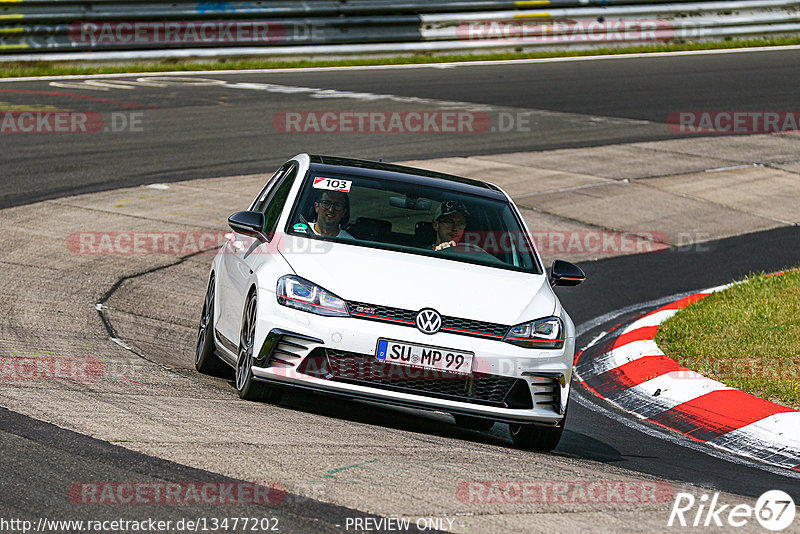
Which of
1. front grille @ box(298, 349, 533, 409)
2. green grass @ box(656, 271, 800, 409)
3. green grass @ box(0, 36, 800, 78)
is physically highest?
green grass @ box(0, 36, 800, 78)

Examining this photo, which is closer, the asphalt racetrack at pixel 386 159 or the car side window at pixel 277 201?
the asphalt racetrack at pixel 386 159

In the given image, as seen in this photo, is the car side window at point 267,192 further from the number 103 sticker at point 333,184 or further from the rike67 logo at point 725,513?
the rike67 logo at point 725,513

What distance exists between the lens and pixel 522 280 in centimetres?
717

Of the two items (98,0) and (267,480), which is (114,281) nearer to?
(267,480)

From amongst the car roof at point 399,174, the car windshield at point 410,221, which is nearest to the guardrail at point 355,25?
the car roof at point 399,174

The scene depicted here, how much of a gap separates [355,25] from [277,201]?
19400 millimetres

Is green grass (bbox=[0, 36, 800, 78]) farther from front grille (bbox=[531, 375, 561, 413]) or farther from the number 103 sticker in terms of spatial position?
front grille (bbox=[531, 375, 561, 413])

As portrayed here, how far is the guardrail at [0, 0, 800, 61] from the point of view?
76.7 ft

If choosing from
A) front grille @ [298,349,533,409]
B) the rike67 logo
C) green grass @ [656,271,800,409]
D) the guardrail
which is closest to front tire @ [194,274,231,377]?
front grille @ [298,349,533,409]

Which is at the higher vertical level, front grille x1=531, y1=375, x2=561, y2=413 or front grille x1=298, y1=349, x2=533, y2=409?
front grille x1=298, y1=349, x2=533, y2=409

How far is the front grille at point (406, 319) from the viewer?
649cm

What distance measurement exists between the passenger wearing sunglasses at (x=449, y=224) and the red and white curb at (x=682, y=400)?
189 centimetres

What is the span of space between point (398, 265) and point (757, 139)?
14.2m

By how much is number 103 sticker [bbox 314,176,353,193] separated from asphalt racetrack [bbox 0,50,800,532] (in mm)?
1342
